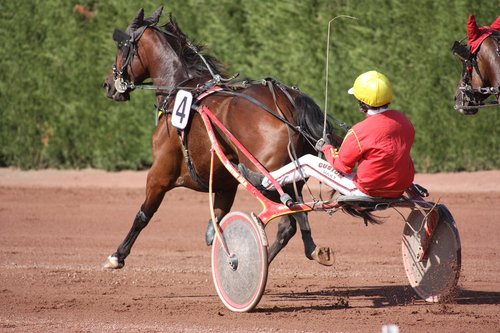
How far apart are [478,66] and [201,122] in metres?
2.38

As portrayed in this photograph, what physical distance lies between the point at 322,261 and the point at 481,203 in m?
6.29

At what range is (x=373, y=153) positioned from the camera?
20.9ft

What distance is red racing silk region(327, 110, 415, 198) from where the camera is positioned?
20.8ft

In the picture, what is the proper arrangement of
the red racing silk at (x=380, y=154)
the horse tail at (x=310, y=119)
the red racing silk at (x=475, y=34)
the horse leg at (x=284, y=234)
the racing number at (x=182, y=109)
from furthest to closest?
the red racing silk at (x=475, y=34), the racing number at (x=182, y=109), the horse leg at (x=284, y=234), the horse tail at (x=310, y=119), the red racing silk at (x=380, y=154)

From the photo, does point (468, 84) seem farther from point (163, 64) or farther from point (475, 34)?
point (163, 64)

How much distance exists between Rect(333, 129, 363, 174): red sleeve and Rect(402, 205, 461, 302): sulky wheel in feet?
2.65

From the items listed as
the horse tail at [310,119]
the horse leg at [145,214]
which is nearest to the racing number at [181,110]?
the horse leg at [145,214]

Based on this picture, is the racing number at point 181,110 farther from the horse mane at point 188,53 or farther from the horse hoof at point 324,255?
the horse hoof at point 324,255

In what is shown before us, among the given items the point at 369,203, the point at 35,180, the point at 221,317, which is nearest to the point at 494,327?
the point at 369,203

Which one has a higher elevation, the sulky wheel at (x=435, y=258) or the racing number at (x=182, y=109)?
the racing number at (x=182, y=109)

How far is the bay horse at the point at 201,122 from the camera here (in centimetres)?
704

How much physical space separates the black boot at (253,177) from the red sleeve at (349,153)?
69 centimetres

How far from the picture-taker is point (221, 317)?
667cm

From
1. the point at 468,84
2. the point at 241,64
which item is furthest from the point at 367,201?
the point at 241,64
